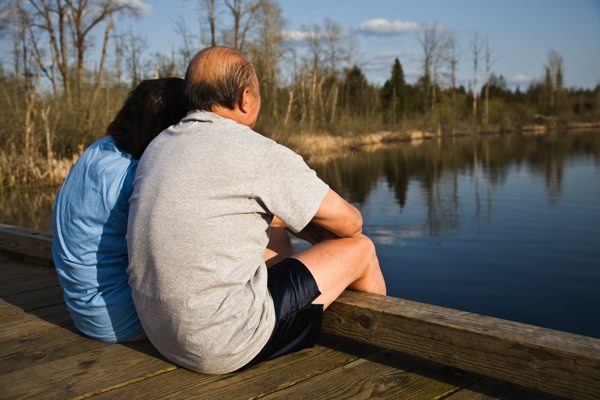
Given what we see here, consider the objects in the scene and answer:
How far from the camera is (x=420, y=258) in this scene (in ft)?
22.7

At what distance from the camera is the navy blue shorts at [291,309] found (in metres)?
2.03

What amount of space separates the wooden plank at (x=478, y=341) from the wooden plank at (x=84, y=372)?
75 centimetres

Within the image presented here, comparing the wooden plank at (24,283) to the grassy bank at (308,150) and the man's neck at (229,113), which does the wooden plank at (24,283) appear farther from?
the grassy bank at (308,150)

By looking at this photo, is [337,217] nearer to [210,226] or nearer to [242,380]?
[210,226]

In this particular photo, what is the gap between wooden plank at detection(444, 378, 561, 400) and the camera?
1.86 meters

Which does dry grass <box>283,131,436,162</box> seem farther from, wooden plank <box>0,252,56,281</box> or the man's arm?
the man's arm

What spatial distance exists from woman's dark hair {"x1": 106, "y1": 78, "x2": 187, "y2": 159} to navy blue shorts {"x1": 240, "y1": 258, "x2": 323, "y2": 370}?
2.36 feet

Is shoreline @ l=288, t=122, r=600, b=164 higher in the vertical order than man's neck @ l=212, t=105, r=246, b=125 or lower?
lower

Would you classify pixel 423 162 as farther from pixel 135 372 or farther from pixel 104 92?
pixel 135 372

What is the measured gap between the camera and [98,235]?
2199 millimetres

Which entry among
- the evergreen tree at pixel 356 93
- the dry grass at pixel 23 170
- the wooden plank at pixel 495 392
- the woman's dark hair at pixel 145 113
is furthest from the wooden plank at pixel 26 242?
the evergreen tree at pixel 356 93

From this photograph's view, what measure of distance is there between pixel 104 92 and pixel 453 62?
41586 mm

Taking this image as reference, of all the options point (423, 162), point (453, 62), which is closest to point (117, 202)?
point (423, 162)

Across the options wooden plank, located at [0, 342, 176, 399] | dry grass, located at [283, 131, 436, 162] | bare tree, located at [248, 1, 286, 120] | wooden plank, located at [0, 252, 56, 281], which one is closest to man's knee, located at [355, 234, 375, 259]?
wooden plank, located at [0, 342, 176, 399]
